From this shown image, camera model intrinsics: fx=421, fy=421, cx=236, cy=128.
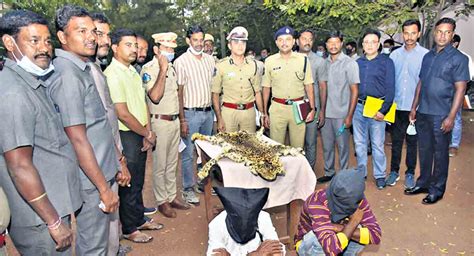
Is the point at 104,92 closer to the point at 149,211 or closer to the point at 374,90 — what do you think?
the point at 149,211

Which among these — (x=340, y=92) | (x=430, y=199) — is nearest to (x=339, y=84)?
(x=340, y=92)

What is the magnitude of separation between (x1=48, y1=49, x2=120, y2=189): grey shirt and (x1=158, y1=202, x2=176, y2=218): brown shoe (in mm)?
1956

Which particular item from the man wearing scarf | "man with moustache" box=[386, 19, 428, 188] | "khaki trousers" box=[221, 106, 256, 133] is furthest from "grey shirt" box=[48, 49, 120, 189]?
"man with moustache" box=[386, 19, 428, 188]

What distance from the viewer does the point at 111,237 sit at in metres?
3.71

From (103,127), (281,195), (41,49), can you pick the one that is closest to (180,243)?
(281,195)

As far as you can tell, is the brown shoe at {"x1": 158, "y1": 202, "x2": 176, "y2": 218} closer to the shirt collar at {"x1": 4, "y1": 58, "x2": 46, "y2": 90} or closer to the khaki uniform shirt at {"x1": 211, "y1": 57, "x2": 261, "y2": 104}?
the khaki uniform shirt at {"x1": 211, "y1": 57, "x2": 261, "y2": 104}

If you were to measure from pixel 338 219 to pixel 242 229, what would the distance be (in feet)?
2.18

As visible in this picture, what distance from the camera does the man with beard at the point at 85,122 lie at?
267 centimetres

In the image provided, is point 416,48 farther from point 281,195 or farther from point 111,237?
point 111,237

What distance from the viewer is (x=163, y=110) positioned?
16.0ft

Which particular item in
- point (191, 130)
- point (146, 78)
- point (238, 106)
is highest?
point (146, 78)

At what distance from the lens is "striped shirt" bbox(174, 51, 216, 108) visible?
5.28 m

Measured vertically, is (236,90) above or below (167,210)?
above

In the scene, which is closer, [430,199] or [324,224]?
[324,224]
